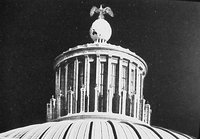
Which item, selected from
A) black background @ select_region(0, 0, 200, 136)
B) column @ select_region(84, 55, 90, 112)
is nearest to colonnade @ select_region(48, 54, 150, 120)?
column @ select_region(84, 55, 90, 112)

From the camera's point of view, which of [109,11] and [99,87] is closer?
[99,87]

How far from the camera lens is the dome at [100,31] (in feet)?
11.6

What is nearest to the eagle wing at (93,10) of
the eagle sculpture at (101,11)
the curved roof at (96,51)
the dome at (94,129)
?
the eagle sculpture at (101,11)

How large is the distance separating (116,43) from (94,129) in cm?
59

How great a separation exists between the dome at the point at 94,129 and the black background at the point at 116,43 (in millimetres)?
78

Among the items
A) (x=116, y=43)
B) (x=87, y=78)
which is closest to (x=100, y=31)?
(x=116, y=43)

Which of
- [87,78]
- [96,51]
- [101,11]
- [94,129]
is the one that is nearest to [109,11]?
[101,11]

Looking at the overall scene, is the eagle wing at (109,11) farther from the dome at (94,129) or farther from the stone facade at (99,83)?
the dome at (94,129)


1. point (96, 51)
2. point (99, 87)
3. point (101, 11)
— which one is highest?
point (101, 11)

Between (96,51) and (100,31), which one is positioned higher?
(100,31)

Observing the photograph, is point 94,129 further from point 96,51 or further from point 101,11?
point 101,11

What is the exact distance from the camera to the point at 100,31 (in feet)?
11.7

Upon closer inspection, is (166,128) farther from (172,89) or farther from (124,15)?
(124,15)

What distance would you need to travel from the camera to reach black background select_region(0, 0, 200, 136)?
3580 mm
